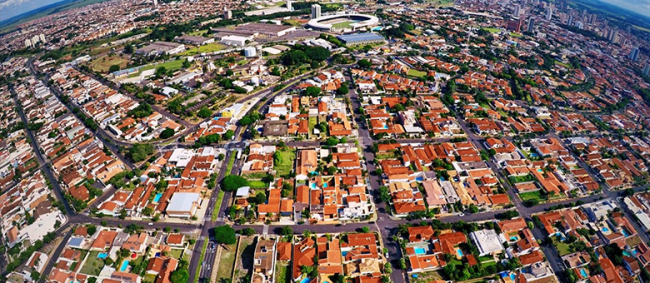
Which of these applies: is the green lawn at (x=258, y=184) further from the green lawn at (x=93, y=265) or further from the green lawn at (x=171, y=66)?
the green lawn at (x=171, y=66)

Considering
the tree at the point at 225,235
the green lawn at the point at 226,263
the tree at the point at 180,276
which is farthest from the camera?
the tree at the point at 225,235

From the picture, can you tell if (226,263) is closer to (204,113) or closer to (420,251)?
(420,251)

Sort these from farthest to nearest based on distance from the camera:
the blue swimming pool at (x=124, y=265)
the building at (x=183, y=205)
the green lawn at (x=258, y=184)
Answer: the green lawn at (x=258, y=184) → the building at (x=183, y=205) → the blue swimming pool at (x=124, y=265)

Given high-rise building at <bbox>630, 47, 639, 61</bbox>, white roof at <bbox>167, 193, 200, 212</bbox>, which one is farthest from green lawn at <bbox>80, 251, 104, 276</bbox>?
high-rise building at <bbox>630, 47, 639, 61</bbox>

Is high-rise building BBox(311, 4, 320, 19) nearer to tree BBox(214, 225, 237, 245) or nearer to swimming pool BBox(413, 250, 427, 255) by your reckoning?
tree BBox(214, 225, 237, 245)

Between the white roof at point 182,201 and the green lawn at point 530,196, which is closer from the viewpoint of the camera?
the white roof at point 182,201

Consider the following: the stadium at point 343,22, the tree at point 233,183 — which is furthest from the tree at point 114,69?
the stadium at point 343,22

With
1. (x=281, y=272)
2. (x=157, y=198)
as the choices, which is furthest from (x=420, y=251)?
(x=157, y=198)
